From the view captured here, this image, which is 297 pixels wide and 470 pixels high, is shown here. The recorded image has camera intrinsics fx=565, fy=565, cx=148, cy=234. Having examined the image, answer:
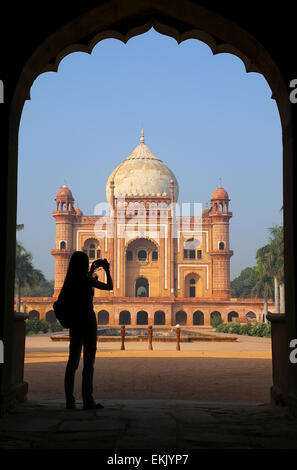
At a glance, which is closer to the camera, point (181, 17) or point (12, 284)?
point (12, 284)

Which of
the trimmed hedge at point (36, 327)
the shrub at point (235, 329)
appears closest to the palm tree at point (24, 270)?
the trimmed hedge at point (36, 327)

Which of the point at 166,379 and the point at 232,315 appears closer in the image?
the point at 166,379

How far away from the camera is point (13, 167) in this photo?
14.6 feet

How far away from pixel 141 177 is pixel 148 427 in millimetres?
41389

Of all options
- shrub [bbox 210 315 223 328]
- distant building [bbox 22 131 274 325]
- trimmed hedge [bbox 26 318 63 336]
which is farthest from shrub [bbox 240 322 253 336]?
trimmed hedge [bbox 26 318 63 336]

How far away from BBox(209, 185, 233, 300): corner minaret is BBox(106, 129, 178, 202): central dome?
3704mm

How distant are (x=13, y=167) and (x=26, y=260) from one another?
32.3m

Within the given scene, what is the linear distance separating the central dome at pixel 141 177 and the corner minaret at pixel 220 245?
146 inches

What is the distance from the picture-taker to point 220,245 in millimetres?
42250

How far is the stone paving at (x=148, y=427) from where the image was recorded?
3223 millimetres

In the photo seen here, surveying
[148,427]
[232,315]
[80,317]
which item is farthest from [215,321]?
[148,427]

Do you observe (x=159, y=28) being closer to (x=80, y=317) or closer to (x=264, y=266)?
(x=80, y=317)
